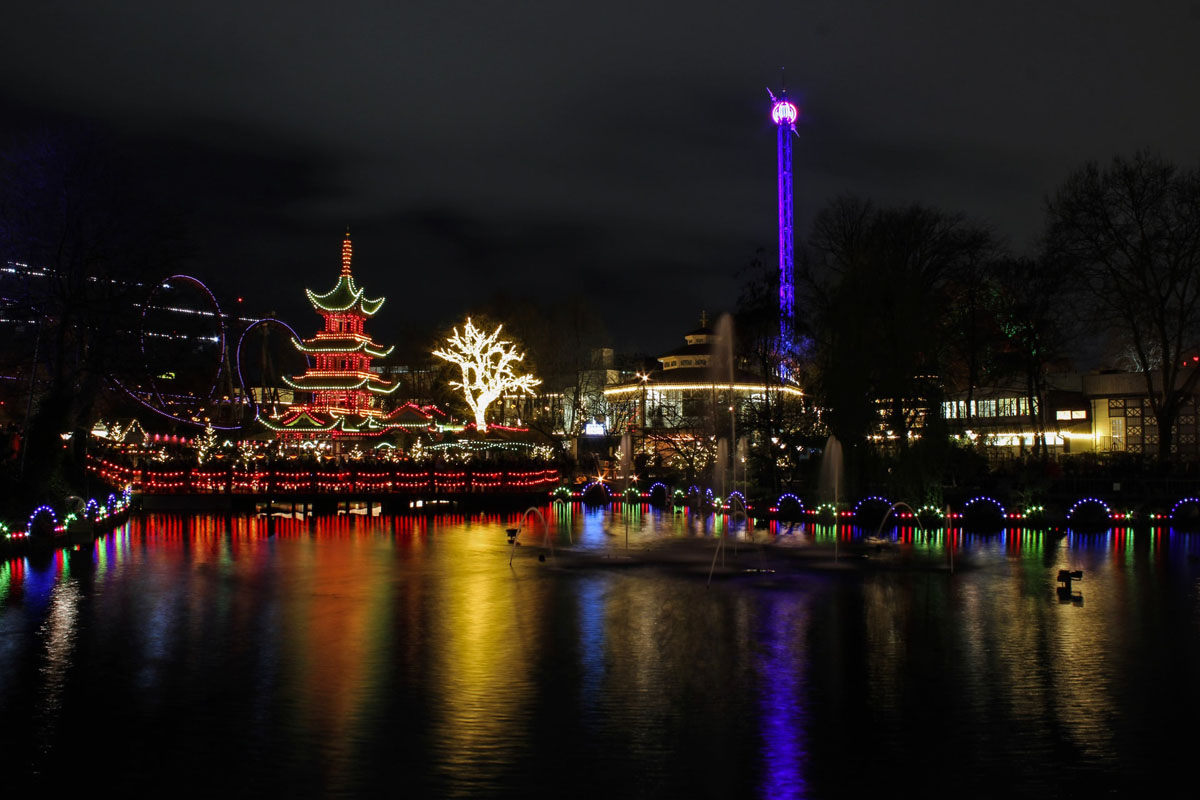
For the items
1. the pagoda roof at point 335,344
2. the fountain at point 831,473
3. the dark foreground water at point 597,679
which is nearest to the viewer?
the dark foreground water at point 597,679

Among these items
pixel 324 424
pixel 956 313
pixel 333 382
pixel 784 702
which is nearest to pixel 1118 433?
pixel 956 313

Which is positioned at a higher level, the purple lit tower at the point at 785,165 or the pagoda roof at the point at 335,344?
the purple lit tower at the point at 785,165

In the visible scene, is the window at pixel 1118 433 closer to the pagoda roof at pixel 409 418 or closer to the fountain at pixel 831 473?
the fountain at pixel 831 473

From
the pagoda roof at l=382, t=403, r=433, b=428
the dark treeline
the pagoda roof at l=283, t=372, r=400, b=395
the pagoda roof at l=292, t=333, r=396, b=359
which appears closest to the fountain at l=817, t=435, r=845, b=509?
the dark treeline

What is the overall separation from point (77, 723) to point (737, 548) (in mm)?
16232

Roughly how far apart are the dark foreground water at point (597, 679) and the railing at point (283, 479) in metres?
15.7

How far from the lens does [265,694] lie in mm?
10375

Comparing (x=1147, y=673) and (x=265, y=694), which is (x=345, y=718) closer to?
(x=265, y=694)

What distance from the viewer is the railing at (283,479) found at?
36344 mm

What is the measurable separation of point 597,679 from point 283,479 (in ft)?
90.6

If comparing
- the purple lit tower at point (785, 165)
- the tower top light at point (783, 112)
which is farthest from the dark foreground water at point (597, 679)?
the tower top light at point (783, 112)

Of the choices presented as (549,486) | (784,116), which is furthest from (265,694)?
(784,116)

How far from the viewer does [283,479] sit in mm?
36469

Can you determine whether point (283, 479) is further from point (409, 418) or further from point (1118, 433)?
point (1118, 433)
